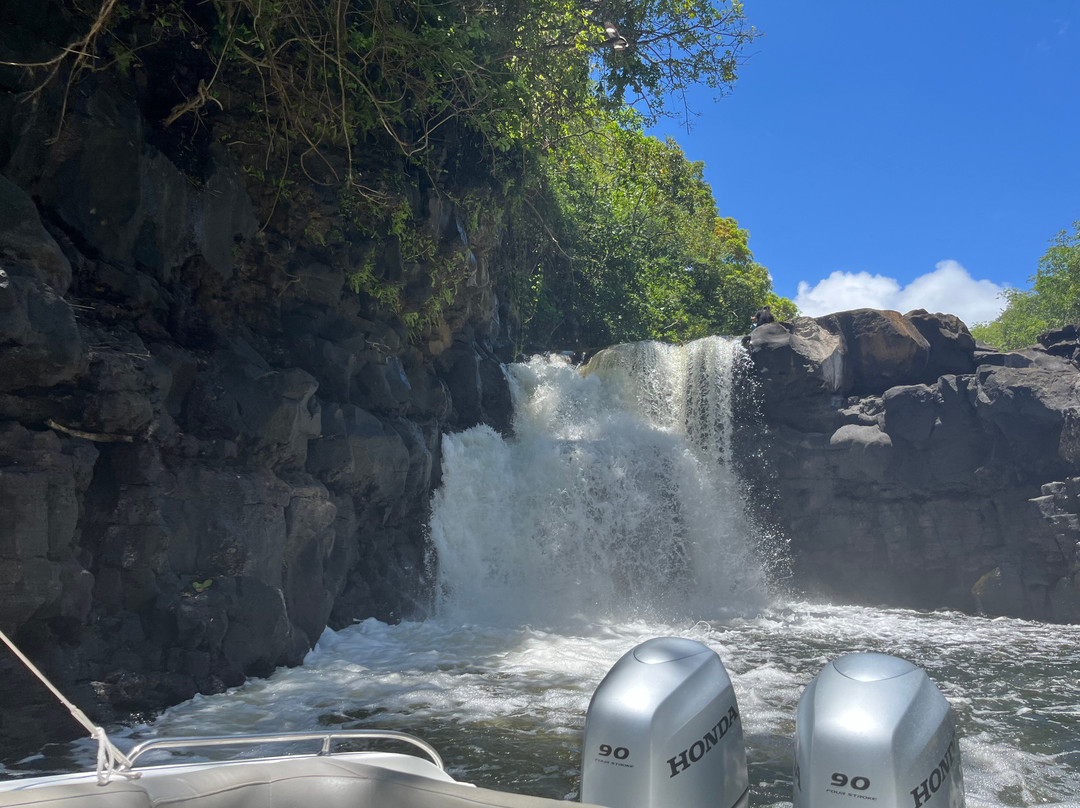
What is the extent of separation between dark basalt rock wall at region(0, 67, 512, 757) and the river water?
72 cm

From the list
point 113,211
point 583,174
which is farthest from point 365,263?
point 583,174

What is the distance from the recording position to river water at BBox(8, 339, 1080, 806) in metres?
6.15

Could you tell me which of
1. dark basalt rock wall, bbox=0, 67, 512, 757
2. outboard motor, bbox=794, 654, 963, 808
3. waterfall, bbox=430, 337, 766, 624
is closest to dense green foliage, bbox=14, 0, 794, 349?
dark basalt rock wall, bbox=0, 67, 512, 757

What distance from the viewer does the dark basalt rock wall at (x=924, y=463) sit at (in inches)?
545

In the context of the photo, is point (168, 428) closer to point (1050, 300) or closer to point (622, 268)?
point (622, 268)

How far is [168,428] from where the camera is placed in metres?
7.65

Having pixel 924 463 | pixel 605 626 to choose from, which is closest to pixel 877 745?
pixel 605 626

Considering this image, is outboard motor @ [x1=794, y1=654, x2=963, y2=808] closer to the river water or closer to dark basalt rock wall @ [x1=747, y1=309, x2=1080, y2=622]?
the river water

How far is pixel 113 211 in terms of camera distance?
756cm

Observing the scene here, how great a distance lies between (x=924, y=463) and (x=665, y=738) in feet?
43.2

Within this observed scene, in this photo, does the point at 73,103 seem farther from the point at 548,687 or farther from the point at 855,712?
the point at 855,712

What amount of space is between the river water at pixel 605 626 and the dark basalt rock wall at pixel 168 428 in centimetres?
72

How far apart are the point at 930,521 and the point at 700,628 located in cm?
617

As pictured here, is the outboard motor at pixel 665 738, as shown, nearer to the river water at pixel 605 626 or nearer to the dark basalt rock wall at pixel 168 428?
the river water at pixel 605 626
